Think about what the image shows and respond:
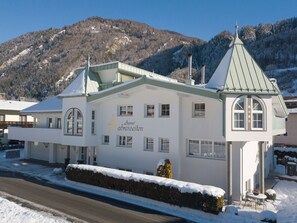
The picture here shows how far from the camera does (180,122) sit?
66.1ft

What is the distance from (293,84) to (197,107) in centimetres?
9512

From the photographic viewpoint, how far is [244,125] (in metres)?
16.9

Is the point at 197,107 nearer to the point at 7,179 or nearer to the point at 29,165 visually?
the point at 7,179

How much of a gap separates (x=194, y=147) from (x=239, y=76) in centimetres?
570

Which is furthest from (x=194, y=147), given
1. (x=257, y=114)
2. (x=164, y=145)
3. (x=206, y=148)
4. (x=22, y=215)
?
(x=22, y=215)

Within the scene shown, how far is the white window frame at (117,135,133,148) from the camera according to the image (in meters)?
23.0

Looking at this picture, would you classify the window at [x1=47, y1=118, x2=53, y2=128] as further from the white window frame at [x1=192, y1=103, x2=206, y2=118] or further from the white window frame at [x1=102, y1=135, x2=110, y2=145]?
the white window frame at [x1=192, y1=103, x2=206, y2=118]

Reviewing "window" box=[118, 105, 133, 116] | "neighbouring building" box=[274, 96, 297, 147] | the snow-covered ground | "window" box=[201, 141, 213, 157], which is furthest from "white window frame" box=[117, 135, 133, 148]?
"neighbouring building" box=[274, 96, 297, 147]

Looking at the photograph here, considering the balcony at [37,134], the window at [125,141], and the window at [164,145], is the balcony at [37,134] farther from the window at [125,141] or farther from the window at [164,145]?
the window at [164,145]

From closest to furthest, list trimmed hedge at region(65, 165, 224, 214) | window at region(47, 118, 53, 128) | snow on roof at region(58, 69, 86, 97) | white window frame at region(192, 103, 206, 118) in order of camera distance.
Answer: trimmed hedge at region(65, 165, 224, 214) < white window frame at region(192, 103, 206, 118) < snow on roof at region(58, 69, 86, 97) < window at region(47, 118, 53, 128)

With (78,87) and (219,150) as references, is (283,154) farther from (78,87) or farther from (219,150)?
(78,87)

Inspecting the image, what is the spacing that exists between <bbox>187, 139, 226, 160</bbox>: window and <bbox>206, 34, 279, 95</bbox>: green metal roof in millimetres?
3923

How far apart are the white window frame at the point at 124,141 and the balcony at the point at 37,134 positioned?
260 inches

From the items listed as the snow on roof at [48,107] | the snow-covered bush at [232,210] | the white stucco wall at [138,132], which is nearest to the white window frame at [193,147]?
the white stucco wall at [138,132]
